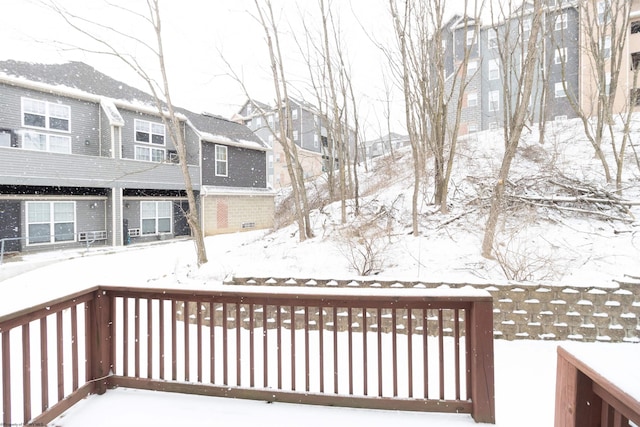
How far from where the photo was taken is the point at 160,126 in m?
14.7

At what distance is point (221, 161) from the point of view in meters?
16.1

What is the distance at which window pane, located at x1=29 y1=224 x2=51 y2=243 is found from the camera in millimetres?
11234

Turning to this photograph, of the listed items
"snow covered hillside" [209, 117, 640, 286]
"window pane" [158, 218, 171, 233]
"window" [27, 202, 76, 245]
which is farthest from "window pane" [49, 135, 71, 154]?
"snow covered hillside" [209, 117, 640, 286]

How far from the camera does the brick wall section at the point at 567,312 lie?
161 inches

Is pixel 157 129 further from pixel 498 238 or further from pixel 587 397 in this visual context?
pixel 587 397

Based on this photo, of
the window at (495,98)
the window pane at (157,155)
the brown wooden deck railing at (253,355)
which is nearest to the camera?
the brown wooden deck railing at (253,355)

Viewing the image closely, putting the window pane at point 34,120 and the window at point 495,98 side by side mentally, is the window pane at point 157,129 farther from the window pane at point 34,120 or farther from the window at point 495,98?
the window at point 495,98

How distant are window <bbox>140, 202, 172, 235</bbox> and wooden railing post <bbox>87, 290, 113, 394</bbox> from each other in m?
12.8

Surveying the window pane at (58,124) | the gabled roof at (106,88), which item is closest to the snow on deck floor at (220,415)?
the gabled roof at (106,88)

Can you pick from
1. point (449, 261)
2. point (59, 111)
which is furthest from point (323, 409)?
point (59, 111)

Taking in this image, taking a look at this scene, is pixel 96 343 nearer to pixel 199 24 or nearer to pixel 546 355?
pixel 546 355

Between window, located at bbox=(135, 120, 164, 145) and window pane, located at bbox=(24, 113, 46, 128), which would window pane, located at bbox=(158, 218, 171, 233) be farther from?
window pane, located at bbox=(24, 113, 46, 128)

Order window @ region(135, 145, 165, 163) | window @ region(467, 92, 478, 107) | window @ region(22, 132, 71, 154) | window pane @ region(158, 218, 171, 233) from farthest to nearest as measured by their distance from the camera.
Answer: window @ region(467, 92, 478, 107)
window pane @ region(158, 218, 171, 233)
window @ region(135, 145, 165, 163)
window @ region(22, 132, 71, 154)

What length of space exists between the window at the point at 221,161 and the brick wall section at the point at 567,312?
13.5m
